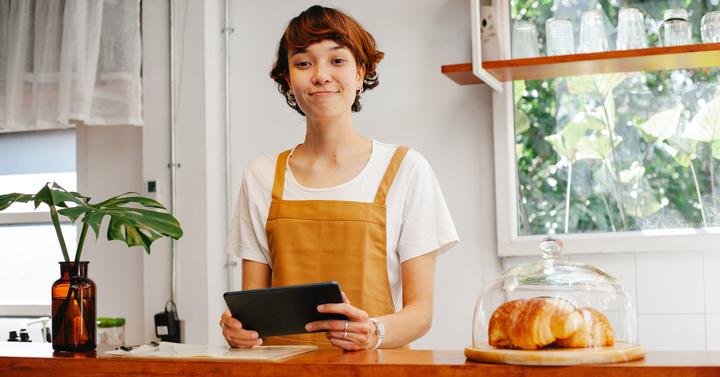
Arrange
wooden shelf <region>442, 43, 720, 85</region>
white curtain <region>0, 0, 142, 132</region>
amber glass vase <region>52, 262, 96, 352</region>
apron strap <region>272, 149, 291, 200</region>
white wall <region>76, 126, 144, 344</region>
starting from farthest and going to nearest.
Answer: white wall <region>76, 126, 144, 344</region>
white curtain <region>0, 0, 142, 132</region>
wooden shelf <region>442, 43, 720, 85</region>
apron strap <region>272, 149, 291, 200</region>
amber glass vase <region>52, 262, 96, 352</region>

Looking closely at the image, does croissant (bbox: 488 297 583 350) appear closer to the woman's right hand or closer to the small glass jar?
the woman's right hand

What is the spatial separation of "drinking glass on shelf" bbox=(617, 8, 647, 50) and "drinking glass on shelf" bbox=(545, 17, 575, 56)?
0.15m

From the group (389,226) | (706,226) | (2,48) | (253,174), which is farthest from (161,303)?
(706,226)

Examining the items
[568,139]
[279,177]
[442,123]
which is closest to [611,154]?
[568,139]

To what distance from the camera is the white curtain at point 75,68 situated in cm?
340

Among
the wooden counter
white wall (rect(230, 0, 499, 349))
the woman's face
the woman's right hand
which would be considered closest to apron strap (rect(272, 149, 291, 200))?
the woman's face

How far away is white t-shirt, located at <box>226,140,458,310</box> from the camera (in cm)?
194

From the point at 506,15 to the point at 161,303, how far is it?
5.31 ft

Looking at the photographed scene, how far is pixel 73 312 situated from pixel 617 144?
6.36ft

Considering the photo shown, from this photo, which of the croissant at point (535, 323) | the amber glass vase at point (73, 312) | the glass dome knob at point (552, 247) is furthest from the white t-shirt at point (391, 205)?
the croissant at point (535, 323)

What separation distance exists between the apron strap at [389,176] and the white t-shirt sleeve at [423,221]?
41mm

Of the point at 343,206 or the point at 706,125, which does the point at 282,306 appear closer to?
the point at 343,206

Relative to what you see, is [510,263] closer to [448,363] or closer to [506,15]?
[506,15]

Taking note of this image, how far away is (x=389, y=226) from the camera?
6.39ft
